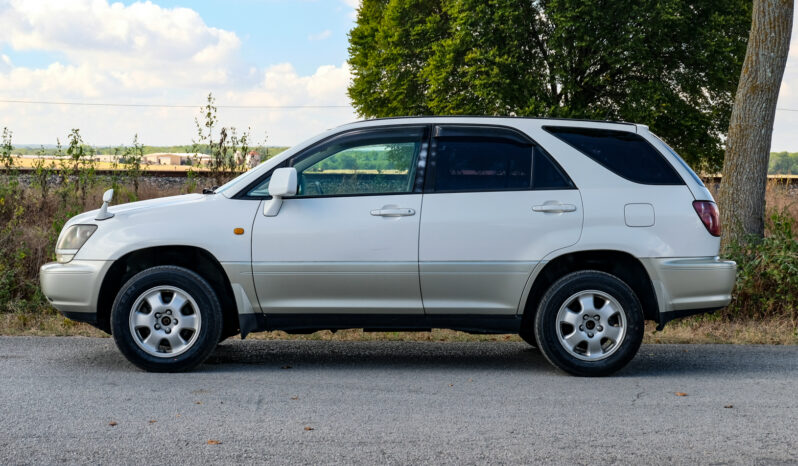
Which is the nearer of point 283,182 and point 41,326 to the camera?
point 283,182

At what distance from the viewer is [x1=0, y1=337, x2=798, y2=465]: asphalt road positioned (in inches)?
181

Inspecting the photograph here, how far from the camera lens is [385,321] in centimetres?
671

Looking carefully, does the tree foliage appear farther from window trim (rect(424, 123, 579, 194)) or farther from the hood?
the hood

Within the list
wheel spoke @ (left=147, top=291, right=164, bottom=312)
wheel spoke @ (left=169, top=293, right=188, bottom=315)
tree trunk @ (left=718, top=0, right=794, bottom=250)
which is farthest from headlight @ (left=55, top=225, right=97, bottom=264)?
tree trunk @ (left=718, top=0, right=794, bottom=250)

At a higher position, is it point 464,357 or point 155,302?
point 155,302

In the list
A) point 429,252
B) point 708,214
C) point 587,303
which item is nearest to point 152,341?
point 429,252

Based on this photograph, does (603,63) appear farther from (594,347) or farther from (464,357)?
(594,347)

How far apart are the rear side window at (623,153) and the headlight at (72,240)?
11.8ft

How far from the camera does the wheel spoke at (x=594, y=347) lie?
6609mm

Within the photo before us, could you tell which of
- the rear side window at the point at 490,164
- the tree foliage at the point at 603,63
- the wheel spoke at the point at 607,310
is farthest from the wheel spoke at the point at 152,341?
the tree foliage at the point at 603,63

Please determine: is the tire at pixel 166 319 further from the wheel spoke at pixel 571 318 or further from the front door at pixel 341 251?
the wheel spoke at pixel 571 318

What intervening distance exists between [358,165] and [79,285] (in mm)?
2306

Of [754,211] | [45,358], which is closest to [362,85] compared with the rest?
[754,211]

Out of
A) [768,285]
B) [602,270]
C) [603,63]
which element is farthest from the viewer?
[603,63]
